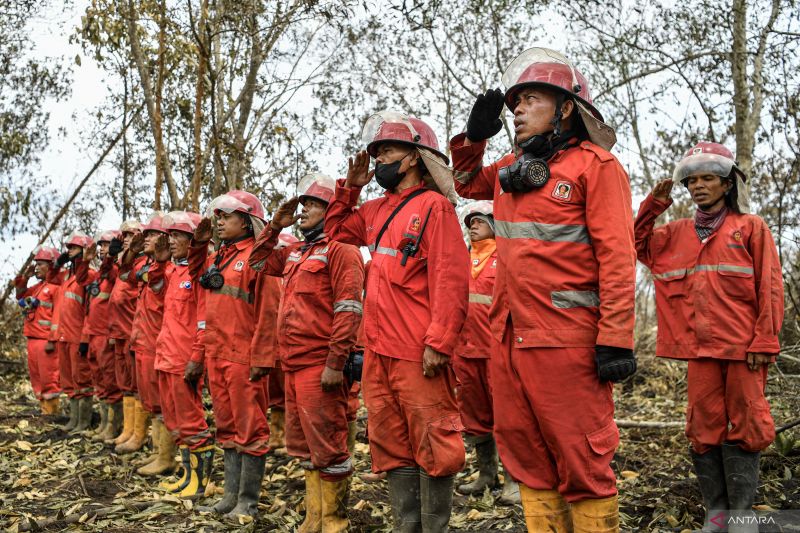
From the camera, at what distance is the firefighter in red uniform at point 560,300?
3127 mm

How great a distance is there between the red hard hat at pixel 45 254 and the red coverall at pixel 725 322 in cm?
1030

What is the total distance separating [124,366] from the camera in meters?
9.08

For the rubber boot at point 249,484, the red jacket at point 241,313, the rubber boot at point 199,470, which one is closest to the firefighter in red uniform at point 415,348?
the red jacket at point 241,313

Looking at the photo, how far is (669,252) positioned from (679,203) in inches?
632

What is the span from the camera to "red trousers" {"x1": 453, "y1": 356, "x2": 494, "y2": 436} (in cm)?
629

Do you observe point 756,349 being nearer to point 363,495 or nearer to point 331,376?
point 331,376

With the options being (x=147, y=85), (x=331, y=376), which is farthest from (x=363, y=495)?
(x=147, y=85)

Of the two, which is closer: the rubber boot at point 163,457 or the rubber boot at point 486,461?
the rubber boot at point 486,461

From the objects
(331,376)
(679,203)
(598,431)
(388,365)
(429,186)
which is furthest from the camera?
(679,203)

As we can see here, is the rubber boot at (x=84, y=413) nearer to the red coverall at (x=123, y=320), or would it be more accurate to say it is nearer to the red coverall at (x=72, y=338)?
the red coverall at (x=72, y=338)

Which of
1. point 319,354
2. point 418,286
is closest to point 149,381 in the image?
point 319,354

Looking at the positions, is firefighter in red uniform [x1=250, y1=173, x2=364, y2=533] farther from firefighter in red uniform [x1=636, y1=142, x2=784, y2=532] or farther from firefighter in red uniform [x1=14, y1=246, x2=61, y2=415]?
firefighter in red uniform [x1=14, y1=246, x2=61, y2=415]

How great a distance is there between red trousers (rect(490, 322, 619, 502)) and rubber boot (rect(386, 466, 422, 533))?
0.83m

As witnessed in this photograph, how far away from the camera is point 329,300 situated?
5.27 meters
